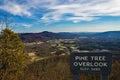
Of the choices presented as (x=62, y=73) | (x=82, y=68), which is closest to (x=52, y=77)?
(x=62, y=73)

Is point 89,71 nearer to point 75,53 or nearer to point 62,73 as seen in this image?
point 75,53

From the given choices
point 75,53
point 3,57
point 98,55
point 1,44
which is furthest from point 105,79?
point 1,44

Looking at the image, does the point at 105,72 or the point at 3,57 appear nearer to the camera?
the point at 105,72

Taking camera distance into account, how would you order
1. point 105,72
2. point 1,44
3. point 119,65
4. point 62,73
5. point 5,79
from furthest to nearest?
1. point 1,44
2. point 62,73
3. point 119,65
4. point 5,79
5. point 105,72

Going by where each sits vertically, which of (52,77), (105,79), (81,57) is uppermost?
(81,57)

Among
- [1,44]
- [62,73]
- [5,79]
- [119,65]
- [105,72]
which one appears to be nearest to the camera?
[105,72]

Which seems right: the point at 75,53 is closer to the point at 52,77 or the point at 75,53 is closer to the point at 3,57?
the point at 52,77

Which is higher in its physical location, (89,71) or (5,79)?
(89,71)

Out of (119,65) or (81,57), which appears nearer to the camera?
(81,57)

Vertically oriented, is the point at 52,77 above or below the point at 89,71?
below
